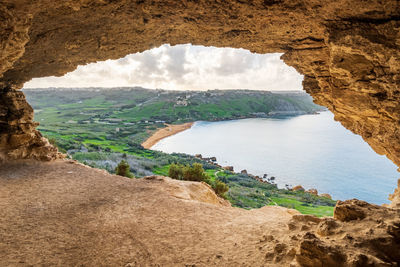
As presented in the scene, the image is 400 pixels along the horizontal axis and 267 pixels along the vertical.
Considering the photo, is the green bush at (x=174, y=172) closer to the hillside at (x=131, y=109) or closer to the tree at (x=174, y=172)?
the tree at (x=174, y=172)

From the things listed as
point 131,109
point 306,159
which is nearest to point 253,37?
point 306,159

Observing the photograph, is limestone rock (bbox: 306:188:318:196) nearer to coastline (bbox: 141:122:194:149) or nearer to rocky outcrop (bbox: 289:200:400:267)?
rocky outcrop (bbox: 289:200:400:267)

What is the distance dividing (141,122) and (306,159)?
59385mm

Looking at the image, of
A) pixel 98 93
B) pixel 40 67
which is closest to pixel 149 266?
pixel 40 67

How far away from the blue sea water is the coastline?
219 centimetres

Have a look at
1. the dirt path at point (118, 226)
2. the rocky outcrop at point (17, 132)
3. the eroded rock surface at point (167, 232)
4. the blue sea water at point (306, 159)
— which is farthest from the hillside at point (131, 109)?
the eroded rock surface at point (167, 232)

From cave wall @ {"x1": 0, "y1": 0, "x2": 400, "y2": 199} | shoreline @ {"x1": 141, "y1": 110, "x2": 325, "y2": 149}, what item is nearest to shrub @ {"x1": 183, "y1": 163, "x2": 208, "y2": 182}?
cave wall @ {"x1": 0, "y1": 0, "x2": 400, "y2": 199}

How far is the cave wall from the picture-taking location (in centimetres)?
661

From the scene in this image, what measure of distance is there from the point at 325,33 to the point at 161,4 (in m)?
5.67

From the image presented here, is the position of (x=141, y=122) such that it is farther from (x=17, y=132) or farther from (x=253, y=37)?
(x=253, y=37)

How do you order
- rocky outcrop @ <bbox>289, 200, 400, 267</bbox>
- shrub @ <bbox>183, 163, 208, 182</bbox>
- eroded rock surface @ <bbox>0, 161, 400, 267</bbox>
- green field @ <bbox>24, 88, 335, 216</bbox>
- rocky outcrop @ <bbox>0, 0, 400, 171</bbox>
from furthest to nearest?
green field @ <bbox>24, 88, 335, 216</bbox>, shrub @ <bbox>183, 163, 208, 182</bbox>, rocky outcrop @ <bbox>0, 0, 400, 171</bbox>, eroded rock surface @ <bbox>0, 161, 400, 267</bbox>, rocky outcrop @ <bbox>289, 200, 400, 267</bbox>

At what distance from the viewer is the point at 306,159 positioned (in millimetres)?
43500

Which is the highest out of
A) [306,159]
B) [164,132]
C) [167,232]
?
[167,232]

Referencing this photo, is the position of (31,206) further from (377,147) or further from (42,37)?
(377,147)
